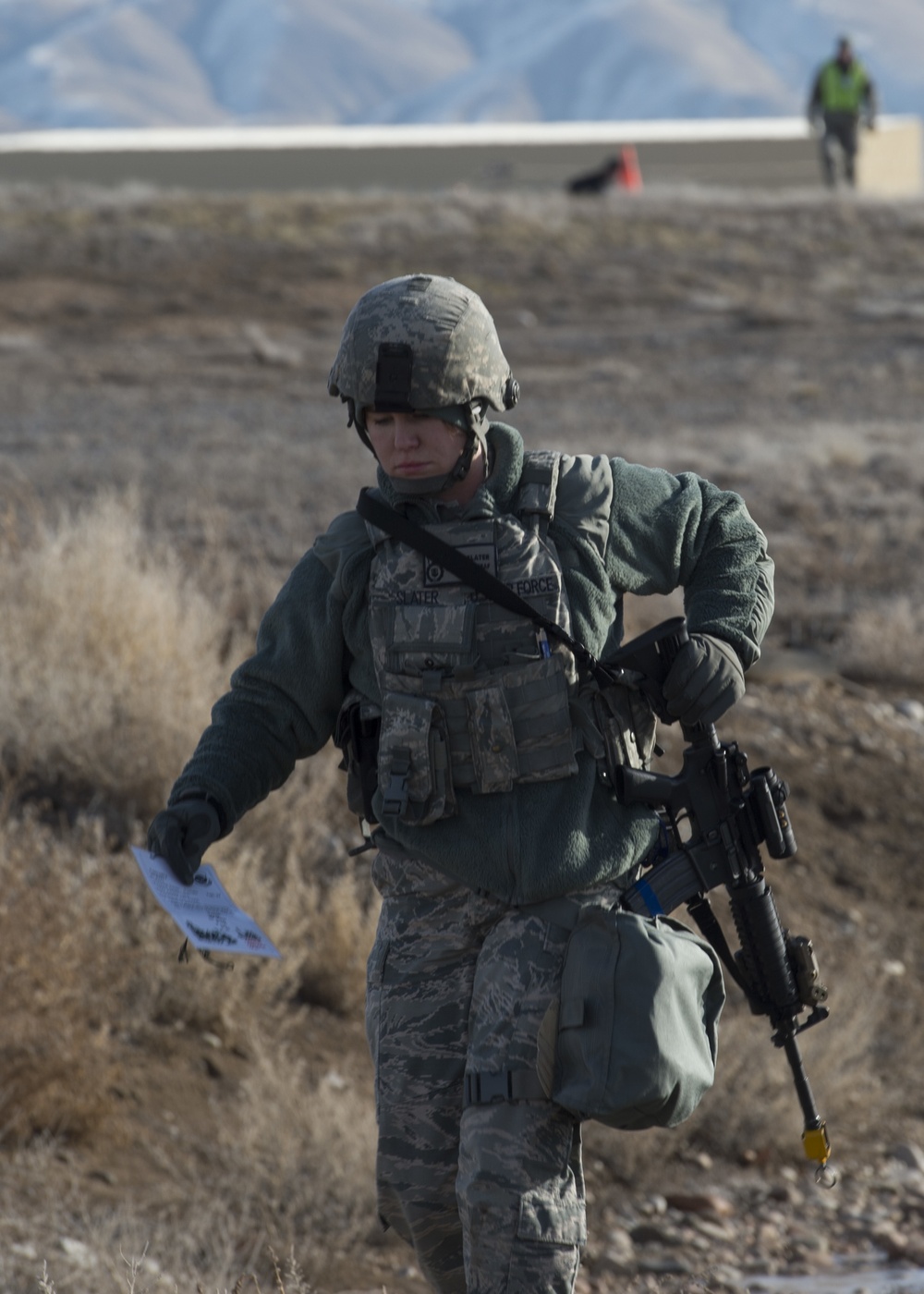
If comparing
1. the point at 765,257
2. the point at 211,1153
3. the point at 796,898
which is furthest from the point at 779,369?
Result: the point at 211,1153

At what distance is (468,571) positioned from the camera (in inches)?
111

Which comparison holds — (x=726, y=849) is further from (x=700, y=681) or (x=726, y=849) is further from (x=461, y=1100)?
A: (x=461, y=1100)

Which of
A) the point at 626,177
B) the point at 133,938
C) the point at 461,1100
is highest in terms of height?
the point at 461,1100

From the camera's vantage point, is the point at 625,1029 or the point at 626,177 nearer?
the point at 625,1029

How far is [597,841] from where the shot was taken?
113 inches

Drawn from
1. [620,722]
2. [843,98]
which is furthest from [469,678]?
[843,98]

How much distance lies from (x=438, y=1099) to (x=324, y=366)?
52.7 feet

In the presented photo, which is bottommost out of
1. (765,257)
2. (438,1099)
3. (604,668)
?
(765,257)

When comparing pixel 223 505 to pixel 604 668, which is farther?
pixel 223 505

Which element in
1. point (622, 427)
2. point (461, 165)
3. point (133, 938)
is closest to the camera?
point (133, 938)

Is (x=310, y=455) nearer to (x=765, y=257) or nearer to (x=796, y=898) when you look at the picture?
(x=796, y=898)

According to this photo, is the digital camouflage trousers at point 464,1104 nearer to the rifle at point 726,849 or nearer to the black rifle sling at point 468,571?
the rifle at point 726,849

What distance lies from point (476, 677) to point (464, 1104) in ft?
2.38

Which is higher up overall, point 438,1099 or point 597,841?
point 597,841
